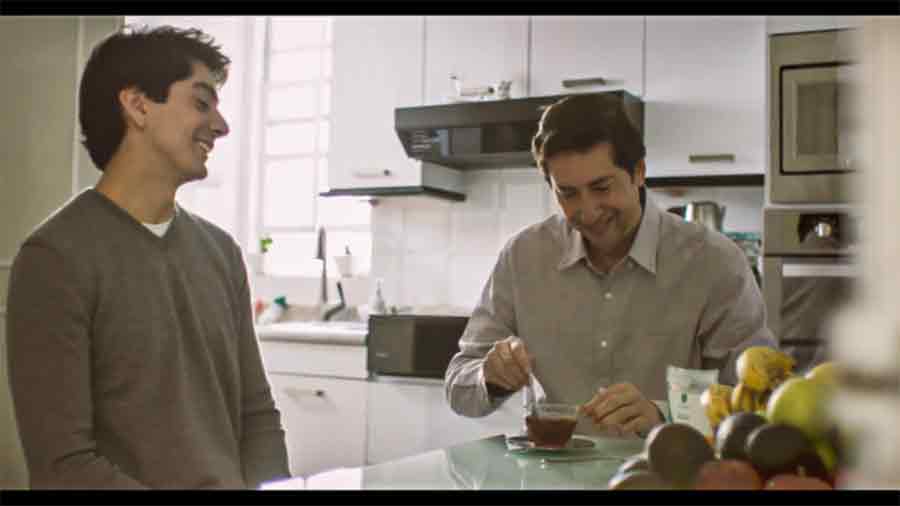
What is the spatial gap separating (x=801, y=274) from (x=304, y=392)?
2.12 meters

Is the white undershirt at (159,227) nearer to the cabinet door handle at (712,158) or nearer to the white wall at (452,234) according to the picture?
the cabinet door handle at (712,158)

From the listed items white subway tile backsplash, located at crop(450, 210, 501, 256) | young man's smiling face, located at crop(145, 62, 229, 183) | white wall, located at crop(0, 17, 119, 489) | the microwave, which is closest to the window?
white subway tile backsplash, located at crop(450, 210, 501, 256)

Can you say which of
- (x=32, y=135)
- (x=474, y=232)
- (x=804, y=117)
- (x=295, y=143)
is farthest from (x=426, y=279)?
(x=32, y=135)

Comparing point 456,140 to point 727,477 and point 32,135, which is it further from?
point 727,477

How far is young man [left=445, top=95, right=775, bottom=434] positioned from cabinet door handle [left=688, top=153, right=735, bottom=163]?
1562 mm

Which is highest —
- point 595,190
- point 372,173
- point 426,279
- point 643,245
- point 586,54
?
point 586,54

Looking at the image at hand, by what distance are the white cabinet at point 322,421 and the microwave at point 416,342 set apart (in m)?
0.22

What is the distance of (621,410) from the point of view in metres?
1.49

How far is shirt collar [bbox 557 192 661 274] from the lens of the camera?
2.04 metres

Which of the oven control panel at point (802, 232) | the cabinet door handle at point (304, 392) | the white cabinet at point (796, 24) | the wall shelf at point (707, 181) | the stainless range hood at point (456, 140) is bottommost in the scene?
the cabinet door handle at point (304, 392)

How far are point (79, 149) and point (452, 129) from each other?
162 centimetres

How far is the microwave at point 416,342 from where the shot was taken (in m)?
3.75

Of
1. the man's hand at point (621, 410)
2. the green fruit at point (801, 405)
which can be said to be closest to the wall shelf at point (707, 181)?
the man's hand at point (621, 410)

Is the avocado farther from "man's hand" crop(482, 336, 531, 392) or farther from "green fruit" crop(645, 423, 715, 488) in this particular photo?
"man's hand" crop(482, 336, 531, 392)
